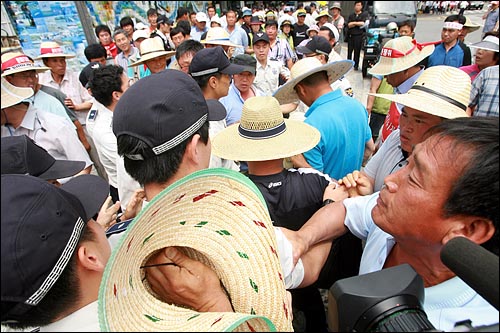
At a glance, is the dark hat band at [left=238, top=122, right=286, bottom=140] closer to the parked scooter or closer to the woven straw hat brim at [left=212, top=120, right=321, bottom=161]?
the woven straw hat brim at [left=212, top=120, right=321, bottom=161]

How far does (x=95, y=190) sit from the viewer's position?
119cm

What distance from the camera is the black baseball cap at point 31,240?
0.66m

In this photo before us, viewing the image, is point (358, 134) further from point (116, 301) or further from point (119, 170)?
point (116, 301)

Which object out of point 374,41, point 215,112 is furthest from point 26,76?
point 374,41

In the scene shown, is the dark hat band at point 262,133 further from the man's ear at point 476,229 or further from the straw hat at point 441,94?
the man's ear at point 476,229

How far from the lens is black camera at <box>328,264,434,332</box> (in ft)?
2.00

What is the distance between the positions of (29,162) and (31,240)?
4.28 ft

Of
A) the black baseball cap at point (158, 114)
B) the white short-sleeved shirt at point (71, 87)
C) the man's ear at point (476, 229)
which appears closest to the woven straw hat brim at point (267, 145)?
the black baseball cap at point (158, 114)

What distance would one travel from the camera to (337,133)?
2305mm

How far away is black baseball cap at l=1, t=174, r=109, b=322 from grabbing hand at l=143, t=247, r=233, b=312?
0.24 meters

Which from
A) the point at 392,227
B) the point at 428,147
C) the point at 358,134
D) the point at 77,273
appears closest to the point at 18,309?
the point at 77,273

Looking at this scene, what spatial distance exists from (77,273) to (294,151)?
50.4 inches

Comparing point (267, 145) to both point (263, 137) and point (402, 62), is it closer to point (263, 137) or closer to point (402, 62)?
point (263, 137)

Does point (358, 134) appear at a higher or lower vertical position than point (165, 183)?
lower
